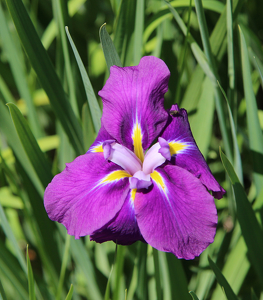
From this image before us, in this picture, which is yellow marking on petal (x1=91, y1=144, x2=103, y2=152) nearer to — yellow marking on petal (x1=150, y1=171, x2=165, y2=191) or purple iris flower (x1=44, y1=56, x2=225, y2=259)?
purple iris flower (x1=44, y1=56, x2=225, y2=259)

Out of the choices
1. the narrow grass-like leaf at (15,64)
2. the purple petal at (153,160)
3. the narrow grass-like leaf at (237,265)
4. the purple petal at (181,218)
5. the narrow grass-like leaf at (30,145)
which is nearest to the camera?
the purple petal at (181,218)

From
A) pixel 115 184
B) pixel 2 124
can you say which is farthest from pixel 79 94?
pixel 115 184

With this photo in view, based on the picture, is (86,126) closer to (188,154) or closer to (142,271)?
(188,154)

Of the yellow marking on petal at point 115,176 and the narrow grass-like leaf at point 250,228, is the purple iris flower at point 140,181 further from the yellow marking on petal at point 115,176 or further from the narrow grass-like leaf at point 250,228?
the narrow grass-like leaf at point 250,228

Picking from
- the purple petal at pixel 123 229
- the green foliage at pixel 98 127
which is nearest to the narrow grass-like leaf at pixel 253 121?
the green foliage at pixel 98 127

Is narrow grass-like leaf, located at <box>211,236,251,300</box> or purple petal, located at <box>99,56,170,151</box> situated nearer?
purple petal, located at <box>99,56,170,151</box>

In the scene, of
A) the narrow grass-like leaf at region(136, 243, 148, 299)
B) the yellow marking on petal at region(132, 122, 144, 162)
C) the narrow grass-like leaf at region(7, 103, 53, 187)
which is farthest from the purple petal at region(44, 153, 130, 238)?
the narrow grass-like leaf at region(136, 243, 148, 299)

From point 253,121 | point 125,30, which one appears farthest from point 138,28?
point 253,121
